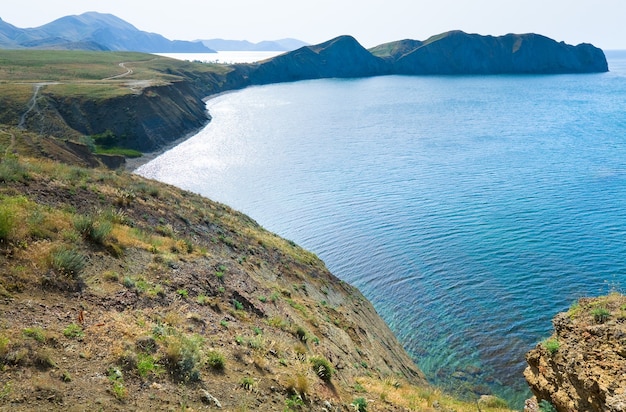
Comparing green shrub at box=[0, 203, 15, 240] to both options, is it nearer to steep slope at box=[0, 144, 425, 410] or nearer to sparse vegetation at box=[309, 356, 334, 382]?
steep slope at box=[0, 144, 425, 410]

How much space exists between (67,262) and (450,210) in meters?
47.3

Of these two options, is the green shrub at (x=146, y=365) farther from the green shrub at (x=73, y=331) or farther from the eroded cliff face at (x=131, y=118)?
the eroded cliff face at (x=131, y=118)

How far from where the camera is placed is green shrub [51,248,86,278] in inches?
635

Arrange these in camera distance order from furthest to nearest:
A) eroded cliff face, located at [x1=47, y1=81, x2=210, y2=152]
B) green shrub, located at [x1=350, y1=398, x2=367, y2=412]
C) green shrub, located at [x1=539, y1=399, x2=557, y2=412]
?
eroded cliff face, located at [x1=47, y1=81, x2=210, y2=152] < green shrub, located at [x1=539, y1=399, x2=557, y2=412] < green shrub, located at [x1=350, y1=398, x2=367, y2=412]

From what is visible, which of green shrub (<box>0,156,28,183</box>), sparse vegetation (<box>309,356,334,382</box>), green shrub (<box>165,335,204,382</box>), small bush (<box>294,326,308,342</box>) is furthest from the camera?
green shrub (<box>0,156,28,183</box>)

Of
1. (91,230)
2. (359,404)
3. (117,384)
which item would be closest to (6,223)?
(91,230)

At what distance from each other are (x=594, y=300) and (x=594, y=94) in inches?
7346

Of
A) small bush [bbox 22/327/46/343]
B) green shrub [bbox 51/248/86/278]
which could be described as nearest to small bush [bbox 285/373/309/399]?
small bush [bbox 22/327/46/343]

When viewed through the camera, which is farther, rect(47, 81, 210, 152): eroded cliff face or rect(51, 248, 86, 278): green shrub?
rect(47, 81, 210, 152): eroded cliff face

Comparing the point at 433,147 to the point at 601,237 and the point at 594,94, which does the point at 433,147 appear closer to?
the point at 601,237

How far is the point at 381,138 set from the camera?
333 ft

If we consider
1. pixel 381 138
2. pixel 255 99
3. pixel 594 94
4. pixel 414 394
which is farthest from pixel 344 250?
pixel 594 94

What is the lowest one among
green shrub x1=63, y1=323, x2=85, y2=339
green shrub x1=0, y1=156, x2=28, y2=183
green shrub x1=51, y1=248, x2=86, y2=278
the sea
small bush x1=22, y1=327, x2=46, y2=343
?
the sea

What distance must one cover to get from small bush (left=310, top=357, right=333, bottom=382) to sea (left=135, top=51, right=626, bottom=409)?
14.1 m
